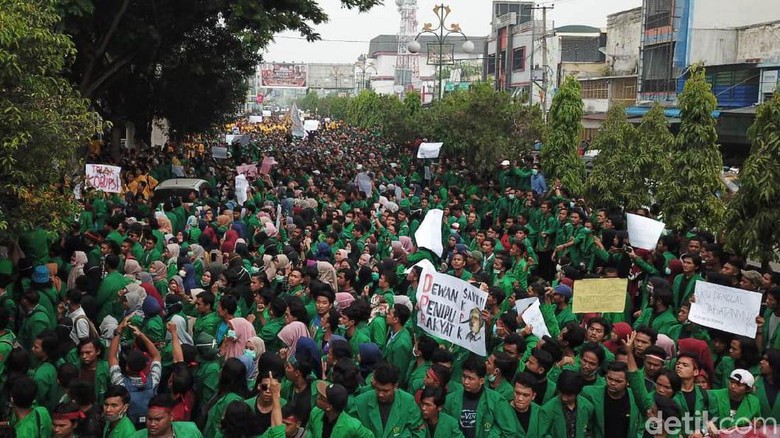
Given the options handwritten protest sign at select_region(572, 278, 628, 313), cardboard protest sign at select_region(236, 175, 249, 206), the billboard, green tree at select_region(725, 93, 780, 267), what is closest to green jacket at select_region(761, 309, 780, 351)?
handwritten protest sign at select_region(572, 278, 628, 313)

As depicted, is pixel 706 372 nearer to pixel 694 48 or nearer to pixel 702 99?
pixel 702 99

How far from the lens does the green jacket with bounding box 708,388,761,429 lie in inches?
232

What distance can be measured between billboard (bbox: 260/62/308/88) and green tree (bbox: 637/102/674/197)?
97.1 m

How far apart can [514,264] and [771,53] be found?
25910mm

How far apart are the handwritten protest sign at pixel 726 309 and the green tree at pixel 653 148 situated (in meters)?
7.20

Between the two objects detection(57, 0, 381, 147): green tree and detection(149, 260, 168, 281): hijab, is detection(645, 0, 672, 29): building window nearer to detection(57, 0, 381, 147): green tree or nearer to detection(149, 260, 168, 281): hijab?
detection(57, 0, 381, 147): green tree

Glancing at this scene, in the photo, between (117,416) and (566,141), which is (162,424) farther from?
(566,141)

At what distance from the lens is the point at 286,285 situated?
9.30 m

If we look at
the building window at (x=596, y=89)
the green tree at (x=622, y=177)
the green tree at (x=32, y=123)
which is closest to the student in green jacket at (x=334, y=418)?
the green tree at (x=32, y=123)

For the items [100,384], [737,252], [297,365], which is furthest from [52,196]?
[737,252]

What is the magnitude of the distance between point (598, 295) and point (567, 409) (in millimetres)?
1775

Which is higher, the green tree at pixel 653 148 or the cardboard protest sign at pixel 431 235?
the green tree at pixel 653 148

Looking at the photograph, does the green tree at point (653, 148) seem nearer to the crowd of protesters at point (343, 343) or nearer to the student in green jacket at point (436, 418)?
the crowd of protesters at point (343, 343)

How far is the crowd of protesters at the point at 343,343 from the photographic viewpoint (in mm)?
5555
